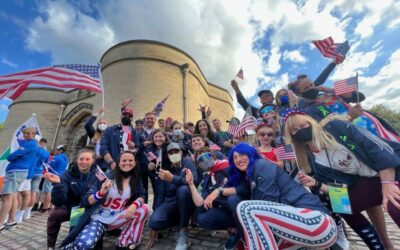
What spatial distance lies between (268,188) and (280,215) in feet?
0.88

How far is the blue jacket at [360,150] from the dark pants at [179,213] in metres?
1.64

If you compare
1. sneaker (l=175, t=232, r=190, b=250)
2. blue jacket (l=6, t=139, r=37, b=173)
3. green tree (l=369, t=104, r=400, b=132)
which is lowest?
sneaker (l=175, t=232, r=190, b=250)

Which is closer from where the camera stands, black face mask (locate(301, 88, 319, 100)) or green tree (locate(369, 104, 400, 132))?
black face mask (locate(301, 88, 319, 100))

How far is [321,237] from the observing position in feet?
5.16

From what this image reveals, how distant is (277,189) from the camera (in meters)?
1.89

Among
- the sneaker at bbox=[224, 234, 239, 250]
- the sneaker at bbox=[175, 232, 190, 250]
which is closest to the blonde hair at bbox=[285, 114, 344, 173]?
the sneaker at bbox=[224, 234, 239, 250]

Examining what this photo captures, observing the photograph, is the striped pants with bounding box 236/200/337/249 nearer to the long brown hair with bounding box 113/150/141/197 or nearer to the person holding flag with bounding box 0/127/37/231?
the long brown hair with bounding box 113/150/141/197

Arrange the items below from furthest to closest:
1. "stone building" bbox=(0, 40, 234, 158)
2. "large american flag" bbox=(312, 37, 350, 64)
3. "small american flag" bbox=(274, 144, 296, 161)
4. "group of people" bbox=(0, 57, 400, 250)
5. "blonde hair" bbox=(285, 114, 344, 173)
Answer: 1. "stone building" bbox=(0, 40, 234, 158)
2. "large american flag" bbox=(312, 37, 350, 64)
3. "small american flag" bbox=(274, 144, 296, 161)
4. "blonde hair" bbox=(285, 114, 344, 173)
5. "group of people" bbox=(0, 57, 400, 250)

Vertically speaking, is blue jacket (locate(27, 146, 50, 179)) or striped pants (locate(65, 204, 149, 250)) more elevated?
blue jacket (locate(27, 146, 50, 179))

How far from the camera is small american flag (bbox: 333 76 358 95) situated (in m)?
2.43

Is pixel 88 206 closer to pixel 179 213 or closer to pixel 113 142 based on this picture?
pixel 179 213

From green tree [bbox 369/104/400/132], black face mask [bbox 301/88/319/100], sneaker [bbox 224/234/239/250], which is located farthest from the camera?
green tree [bbox 369/104/400/132]

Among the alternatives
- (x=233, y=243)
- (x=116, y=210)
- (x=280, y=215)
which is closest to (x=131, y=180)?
(x=116, y=210)

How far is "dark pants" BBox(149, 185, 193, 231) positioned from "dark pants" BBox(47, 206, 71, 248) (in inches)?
48.6
